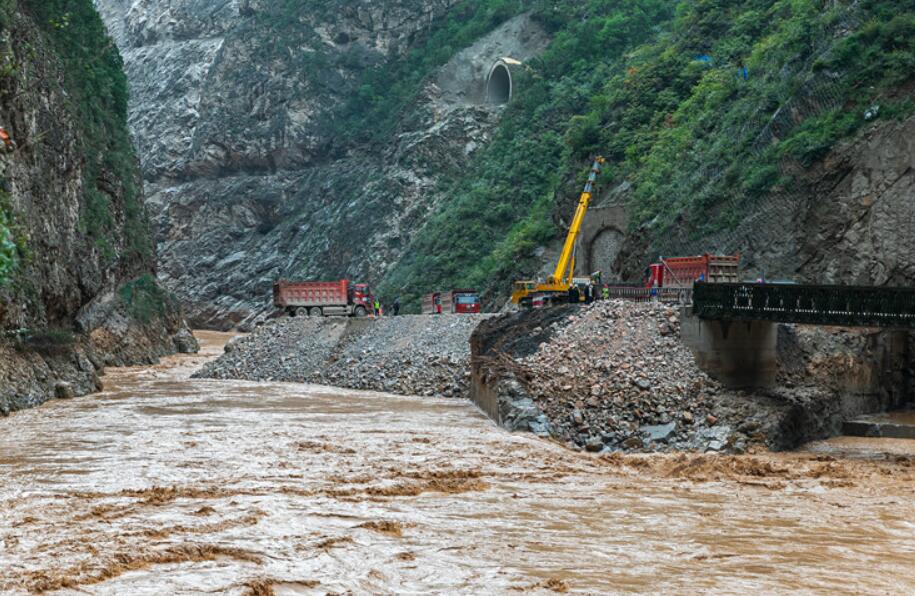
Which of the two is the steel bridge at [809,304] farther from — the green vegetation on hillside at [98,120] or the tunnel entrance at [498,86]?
the tunnel entrance at [498,86]

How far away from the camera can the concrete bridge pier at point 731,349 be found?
955 inches

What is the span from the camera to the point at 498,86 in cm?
8169

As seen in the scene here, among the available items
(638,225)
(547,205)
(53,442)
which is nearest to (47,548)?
(53,442)

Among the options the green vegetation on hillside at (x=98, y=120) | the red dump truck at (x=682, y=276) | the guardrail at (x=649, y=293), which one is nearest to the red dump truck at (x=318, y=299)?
the green vegetation on hillside at (x=98, y=120)

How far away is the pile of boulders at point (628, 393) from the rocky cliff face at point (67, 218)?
13.6 metres

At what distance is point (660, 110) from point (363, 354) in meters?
26.5

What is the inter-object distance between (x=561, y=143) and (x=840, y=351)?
1601 inches

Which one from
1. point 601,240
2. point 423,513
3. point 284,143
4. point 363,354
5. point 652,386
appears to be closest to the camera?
point 423,513

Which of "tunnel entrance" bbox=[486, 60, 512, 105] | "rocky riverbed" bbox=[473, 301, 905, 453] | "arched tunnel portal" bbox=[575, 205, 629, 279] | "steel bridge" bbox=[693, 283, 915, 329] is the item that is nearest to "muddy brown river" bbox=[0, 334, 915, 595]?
"rocky riverbed" bbox=[473, 301, 905, 453]

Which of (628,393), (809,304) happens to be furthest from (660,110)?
(628,393)

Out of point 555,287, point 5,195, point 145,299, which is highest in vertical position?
point 5,195

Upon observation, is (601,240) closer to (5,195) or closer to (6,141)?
(6,141)

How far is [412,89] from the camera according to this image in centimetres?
8794

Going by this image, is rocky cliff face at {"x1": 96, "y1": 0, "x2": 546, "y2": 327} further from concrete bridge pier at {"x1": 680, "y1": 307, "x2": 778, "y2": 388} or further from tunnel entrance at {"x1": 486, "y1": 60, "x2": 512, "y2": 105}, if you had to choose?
concrete bridge pier at {"x1": 680, "y1": 307, "x2": 778, "y2": 388}
